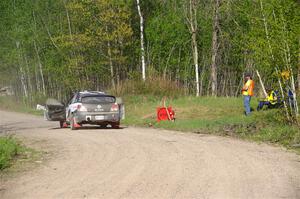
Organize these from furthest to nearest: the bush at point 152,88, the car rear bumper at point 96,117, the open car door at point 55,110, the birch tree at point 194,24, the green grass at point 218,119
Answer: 1. the birch tree at point 194,24
2. the bush at point 152,88
3. the open car door at point 55,110
4. the car rear bumper at point 96,117
5. the green grass at point 218,119

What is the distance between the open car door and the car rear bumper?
2.71m

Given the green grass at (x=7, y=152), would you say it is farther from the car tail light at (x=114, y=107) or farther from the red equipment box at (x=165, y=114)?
the red equipment box at (x=165, y=114)

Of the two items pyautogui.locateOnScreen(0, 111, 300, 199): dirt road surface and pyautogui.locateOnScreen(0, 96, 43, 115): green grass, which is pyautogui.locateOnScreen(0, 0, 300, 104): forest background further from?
pyautogui.locateOnScreen(0, 111, 300, 199): dirt road surface

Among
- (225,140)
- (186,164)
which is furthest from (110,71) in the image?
(186,164)

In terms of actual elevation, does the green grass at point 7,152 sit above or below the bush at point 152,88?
below

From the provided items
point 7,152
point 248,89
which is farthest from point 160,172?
point 248,89

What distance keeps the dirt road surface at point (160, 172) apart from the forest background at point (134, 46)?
18.3 meters

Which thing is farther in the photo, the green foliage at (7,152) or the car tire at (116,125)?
the car tire at (116,125)

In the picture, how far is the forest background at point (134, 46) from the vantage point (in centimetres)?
3528

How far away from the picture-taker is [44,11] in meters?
50.3

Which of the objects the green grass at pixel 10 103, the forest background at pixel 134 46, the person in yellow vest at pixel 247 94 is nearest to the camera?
the person in yellow vest at pixel 247 94

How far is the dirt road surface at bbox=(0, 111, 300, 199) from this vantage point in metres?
8.52

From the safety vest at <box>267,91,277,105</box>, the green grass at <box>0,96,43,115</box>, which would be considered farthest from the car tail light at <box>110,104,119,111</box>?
the green grass at <box>0,96,43,115</box>

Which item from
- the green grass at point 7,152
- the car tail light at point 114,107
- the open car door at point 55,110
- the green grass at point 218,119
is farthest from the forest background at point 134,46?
the green grass at point 7,152
